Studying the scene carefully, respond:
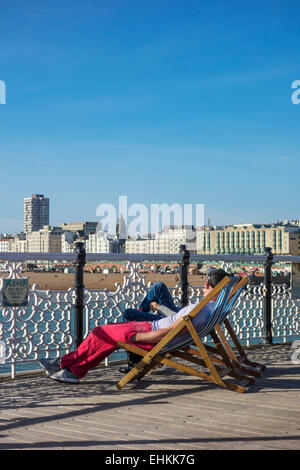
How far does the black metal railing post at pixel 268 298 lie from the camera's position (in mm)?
8078

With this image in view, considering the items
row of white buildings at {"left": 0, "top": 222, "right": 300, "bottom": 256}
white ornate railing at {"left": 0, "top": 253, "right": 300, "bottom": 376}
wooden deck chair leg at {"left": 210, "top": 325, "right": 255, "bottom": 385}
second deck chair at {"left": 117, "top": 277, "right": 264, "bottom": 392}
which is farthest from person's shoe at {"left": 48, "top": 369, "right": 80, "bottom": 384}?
row of white buildings at {"left": 0, "top": 222, "right": 300, "bottom": 256}

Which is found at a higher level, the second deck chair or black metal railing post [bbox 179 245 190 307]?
black metal railing post [bbox 179 245 190 307]

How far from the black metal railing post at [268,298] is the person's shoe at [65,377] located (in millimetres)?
3563

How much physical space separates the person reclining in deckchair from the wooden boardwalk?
137 mm

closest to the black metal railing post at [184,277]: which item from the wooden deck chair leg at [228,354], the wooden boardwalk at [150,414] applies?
the wooden boardwalk at [150,414]

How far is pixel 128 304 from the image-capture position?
6.46 meters

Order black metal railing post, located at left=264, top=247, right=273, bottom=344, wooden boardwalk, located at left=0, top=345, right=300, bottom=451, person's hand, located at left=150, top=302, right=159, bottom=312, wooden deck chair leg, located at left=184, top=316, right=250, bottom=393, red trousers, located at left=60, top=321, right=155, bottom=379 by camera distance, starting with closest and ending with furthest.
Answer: wooden boardwalk, located at left=0, top=345, right=300, bottom=451, wooden deck chair leg, located at left=184, top=316, right=250, bottom=393, red trousers, located at left=60, top=321, right=155, bottom=379, person's hand, located at left=150, top=302, right=159, bottom=312, black metal railing post, located at left=264, top=247, right=273, bottom=344

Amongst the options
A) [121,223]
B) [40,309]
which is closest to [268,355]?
[40,309]

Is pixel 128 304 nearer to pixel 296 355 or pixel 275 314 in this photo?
pixel 296 355

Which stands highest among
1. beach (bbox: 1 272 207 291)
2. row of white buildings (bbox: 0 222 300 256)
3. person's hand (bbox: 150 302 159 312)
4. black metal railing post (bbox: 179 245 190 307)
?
row of white buildings (bbox: 0 222 300 256)

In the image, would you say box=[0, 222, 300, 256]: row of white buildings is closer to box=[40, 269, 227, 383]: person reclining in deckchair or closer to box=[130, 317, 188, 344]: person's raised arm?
box=[40, 269, 227, 383]: person reclining in deckchair

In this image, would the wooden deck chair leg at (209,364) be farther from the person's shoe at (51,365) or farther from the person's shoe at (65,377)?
the person's shoe at (51,365)

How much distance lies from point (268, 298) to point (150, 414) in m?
4.31

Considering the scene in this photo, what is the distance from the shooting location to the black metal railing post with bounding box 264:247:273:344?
8.08m
